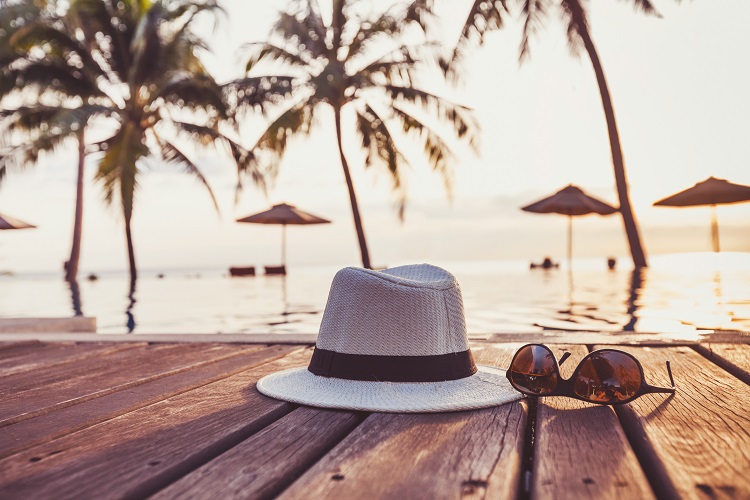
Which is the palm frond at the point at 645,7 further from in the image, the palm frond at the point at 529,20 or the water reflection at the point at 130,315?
the water reflection at the point at 130,315

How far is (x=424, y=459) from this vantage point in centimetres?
130

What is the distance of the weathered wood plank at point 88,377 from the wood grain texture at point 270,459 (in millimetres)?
656

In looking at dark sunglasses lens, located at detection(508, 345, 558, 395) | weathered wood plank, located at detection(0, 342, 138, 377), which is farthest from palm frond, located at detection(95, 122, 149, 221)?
dark sunglasses lens, located at detection(508, 345, 558, 395)

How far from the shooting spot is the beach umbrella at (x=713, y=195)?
1781cm

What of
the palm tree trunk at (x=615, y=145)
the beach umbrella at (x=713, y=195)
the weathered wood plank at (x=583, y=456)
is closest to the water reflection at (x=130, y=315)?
the weathered wood plank at (x=583, y=456)

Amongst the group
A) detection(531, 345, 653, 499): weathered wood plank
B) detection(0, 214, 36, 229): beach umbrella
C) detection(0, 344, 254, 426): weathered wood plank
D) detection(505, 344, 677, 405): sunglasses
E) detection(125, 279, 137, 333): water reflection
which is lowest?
detection(125, 279, 137, 333): water reflection

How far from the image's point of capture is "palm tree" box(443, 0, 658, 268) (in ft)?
50.1

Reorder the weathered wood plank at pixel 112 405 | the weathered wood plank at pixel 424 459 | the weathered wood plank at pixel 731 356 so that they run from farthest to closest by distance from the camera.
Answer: the weathered wood plank at pixel 731 356 < the weathered wood plank at pixel 112 405 < the weathered wood plank at pixel 424 459

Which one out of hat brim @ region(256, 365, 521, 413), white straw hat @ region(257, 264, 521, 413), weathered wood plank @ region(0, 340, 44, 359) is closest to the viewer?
hat brim @ region(256, 365, 521, 413)

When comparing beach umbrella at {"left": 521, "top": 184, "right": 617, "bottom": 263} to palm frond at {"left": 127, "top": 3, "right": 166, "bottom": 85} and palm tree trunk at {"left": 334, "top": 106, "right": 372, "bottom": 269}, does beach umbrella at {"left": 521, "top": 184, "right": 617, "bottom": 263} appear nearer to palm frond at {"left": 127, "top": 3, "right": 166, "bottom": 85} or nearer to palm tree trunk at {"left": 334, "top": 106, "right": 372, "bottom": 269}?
palm tree trunk at {"left": 334, "top": 106, "right": 372, "bottom": 269}

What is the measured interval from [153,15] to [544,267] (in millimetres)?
13127

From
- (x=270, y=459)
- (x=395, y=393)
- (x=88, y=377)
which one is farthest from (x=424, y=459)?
(x=88, y=377)

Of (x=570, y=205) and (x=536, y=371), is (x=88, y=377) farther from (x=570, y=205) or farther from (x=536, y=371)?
(x=570, y=205)

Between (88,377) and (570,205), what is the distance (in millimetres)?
18290
